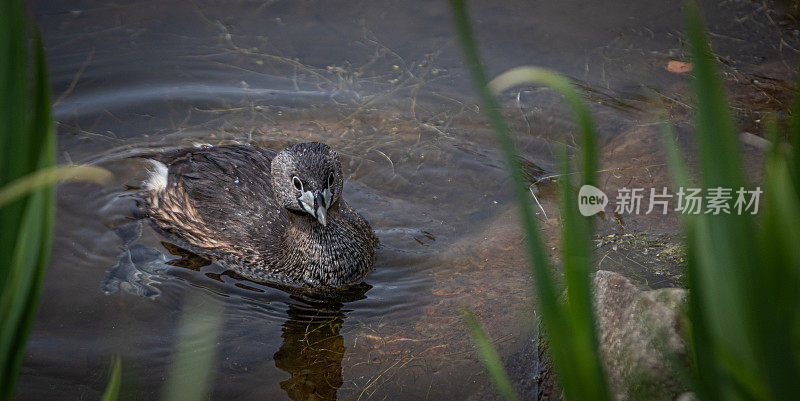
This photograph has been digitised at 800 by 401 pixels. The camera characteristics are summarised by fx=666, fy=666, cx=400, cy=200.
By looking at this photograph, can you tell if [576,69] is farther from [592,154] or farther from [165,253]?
[592,154]

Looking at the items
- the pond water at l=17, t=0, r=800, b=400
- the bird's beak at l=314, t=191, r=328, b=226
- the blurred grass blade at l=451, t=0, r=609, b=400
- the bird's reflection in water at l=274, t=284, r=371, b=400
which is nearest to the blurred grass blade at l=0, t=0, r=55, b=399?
the blurred grass blade at l=451, t=0, r=609, b=400

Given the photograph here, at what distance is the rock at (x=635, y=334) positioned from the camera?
264 centimetres

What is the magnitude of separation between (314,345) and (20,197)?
2776 mm

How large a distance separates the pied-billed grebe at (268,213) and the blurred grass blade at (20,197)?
2694 millimetres

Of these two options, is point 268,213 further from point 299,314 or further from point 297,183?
point 299,314

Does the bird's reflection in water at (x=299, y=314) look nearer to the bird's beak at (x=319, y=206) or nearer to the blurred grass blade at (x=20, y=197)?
the bird's beak at (x=319, y=206)

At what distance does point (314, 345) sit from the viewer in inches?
156

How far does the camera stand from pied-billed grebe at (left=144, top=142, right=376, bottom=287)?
4223 millimetres

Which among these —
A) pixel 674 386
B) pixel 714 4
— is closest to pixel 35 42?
pixel 674 386

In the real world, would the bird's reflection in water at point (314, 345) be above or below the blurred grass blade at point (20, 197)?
below

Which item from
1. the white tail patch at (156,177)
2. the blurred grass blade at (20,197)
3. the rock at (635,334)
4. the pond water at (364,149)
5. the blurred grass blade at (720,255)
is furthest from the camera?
the white tail patch at (156,177)

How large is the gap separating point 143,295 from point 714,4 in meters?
6.53

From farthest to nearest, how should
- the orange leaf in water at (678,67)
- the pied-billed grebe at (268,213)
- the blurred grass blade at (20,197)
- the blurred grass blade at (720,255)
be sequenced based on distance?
the orange leaf in water at (678,67), the pied-billed grebe at (268,213), the blurred grass blade at (20,197), the blurred grass blade at (720,255)

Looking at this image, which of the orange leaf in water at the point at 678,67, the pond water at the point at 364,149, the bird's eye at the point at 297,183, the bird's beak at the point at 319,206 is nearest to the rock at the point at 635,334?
the pond water at the point at 364,149
